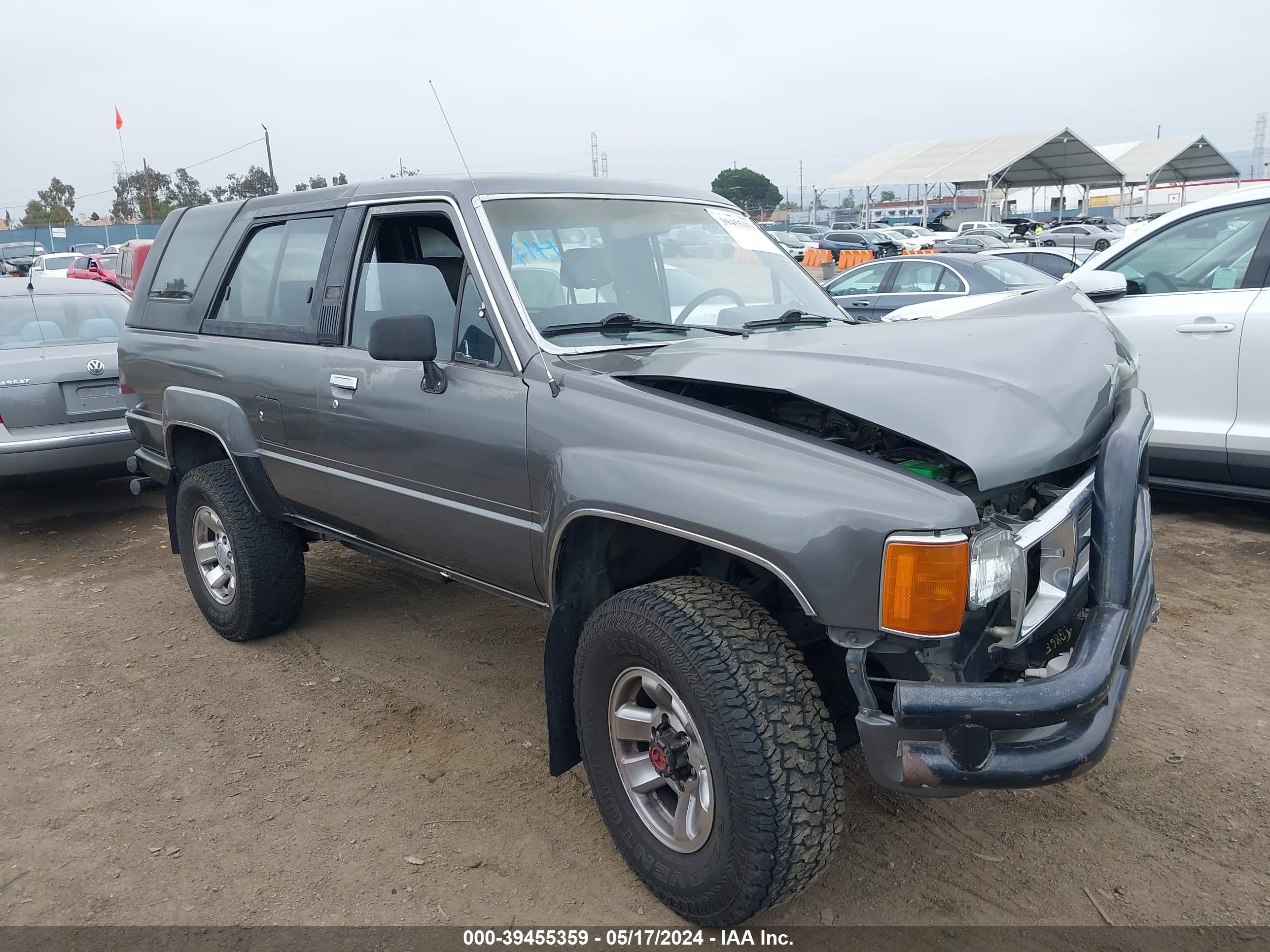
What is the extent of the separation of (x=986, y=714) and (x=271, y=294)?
3369 mm

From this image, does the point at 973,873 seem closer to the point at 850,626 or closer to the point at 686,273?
the point at 850,626

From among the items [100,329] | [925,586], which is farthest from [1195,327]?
[100,329]

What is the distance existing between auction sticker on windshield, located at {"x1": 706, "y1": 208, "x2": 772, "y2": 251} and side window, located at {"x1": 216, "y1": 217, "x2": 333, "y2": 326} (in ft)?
5.17

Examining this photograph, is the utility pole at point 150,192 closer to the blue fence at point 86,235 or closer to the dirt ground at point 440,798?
the blue fence at point 86,235

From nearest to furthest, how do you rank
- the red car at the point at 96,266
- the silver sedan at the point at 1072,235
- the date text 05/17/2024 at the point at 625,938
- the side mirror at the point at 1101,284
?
the date text 05/17/2024 at the point at 625,938 < the side mirror at the point at 1101,284 < the red car at the point at 96,266 < the silver sedan at the point at 1072,235

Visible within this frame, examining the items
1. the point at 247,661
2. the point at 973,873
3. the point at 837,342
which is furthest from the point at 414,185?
the point at 973,873

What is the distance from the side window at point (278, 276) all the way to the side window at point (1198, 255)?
431cm

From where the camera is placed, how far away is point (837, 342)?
2898 millimetres

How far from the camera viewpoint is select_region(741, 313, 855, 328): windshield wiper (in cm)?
352

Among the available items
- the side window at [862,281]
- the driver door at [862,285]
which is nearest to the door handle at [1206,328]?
the driver door at [862,285]

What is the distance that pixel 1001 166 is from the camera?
123 feet

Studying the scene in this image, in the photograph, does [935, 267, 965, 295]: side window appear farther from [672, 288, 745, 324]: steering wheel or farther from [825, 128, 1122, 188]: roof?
[825, 128, 1122, 188]: roof

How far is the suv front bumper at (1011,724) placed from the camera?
6.70ft

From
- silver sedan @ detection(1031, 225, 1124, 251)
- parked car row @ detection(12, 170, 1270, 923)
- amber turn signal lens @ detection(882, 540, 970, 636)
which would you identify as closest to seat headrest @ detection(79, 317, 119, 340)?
parked car row @ detection(12, 170, 1270, 923)
